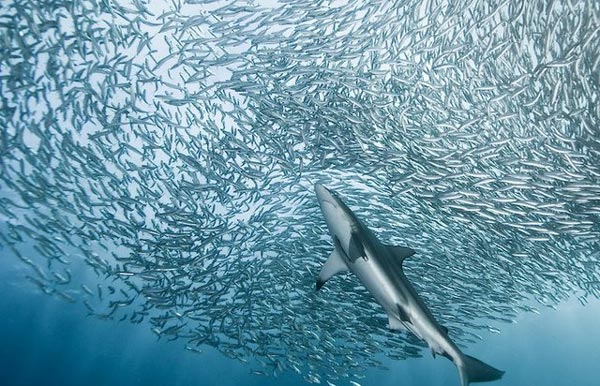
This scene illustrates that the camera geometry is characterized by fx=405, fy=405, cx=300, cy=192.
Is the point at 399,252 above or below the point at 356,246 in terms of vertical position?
above

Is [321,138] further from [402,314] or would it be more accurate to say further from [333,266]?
[402,314]

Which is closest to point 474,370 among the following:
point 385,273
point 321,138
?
point 385,273

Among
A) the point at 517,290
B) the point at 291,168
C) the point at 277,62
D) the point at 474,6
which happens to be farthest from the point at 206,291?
the point at 517,290

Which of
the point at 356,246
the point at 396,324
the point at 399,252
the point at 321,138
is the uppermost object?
the point at 321,138

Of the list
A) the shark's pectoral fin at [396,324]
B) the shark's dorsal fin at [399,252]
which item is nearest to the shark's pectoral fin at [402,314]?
the shark's pectoral fin at [396,324]

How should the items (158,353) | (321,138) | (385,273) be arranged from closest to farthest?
(385,273) < (321,138) < (158,353)

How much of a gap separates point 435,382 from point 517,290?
81.1 m

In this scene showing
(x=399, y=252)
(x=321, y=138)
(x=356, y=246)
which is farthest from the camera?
(x=321, y=138)

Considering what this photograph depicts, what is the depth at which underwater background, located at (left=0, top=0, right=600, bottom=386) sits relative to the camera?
24.2 feet

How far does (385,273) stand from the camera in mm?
4590

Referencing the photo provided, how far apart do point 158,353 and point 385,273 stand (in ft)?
241

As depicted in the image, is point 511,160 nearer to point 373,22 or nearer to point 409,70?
point 409,70

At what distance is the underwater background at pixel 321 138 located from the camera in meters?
7.38

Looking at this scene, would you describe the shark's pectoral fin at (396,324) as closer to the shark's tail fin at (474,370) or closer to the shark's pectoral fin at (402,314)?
the shark's pectoral fin at (402,314)
